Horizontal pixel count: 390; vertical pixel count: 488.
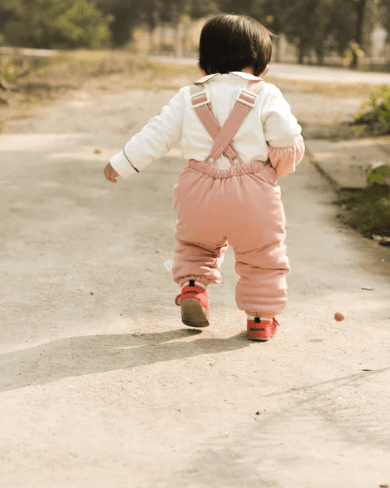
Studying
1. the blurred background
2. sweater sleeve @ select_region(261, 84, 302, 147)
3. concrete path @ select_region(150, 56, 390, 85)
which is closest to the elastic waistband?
sweater sleeve @ select_region(261, 84, 302, 147)

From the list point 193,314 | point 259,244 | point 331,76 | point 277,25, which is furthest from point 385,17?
point 193,314

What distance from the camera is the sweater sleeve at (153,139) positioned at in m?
3.16

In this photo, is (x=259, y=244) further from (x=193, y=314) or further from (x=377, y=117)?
(x=377, y=117)

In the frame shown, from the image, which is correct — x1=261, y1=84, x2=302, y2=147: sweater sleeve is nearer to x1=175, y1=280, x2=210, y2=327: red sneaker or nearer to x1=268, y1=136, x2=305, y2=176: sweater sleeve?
x1=268, y1=136, x2=305, y2=176: sweater sleeve

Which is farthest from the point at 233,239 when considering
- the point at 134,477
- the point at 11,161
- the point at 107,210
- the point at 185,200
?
the point at 11,161

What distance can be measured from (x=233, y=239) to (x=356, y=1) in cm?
2382

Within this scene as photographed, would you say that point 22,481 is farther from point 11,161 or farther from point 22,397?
point 11,161

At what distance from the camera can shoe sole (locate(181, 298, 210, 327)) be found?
10.4 ft

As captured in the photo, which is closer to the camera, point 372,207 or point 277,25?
point 372,207

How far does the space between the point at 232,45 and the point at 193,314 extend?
113cm

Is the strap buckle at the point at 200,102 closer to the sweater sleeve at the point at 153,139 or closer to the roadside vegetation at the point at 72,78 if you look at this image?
the sweater sleeve at the point at 153,139

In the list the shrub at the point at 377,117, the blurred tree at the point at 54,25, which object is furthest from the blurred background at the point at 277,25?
the shrub at the point at 377,117

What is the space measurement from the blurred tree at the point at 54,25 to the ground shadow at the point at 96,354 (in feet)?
84.9

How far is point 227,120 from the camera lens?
10.1 feet
